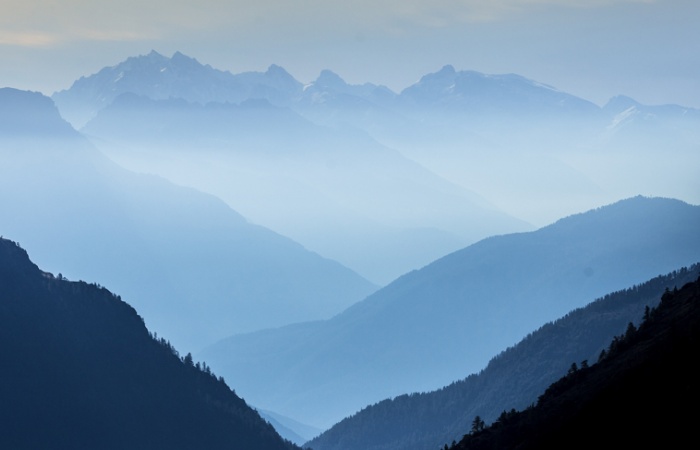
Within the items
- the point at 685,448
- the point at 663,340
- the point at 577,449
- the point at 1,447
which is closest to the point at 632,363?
the point at 663,340

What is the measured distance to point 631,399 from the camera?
81.6 m

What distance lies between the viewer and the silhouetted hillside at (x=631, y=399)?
73.2 metres

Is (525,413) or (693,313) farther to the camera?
(525,413)

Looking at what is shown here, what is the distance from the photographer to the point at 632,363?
313 ft

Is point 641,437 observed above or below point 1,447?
below

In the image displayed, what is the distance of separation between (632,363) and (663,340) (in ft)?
8.89

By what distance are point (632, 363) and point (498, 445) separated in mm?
13670

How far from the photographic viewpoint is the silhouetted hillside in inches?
2881

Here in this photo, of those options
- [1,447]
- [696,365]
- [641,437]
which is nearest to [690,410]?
[641,437]

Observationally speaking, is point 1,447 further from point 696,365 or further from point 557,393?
point 696,365

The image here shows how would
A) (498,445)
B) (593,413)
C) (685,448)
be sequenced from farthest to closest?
(498,445) < (593,413) < (685,448)

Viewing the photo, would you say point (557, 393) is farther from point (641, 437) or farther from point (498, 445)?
point (641, 437)

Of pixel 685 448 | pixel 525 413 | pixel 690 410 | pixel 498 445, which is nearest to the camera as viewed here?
pixel 685 448

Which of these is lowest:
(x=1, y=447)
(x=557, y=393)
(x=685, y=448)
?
(x=685, y=448)
